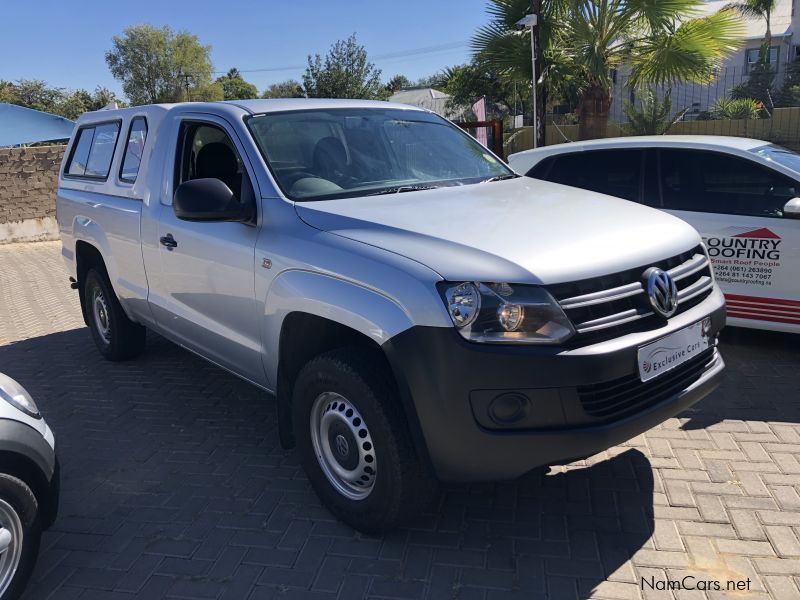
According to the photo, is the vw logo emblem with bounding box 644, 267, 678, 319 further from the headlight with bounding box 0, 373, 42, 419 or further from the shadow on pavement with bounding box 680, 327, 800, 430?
the headlight with bounding box 0, 373, 42, 419

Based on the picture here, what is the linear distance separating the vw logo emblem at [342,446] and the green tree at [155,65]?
192 ft

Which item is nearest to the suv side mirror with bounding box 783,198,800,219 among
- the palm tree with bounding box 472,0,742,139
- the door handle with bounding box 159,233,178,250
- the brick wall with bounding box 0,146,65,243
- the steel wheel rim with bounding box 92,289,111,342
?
the door handle with bounding box 159,233,178,250

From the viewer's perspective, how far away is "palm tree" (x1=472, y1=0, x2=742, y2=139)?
10.1m

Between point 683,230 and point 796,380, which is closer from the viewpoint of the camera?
point 683,230

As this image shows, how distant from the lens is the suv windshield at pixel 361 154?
3469mm

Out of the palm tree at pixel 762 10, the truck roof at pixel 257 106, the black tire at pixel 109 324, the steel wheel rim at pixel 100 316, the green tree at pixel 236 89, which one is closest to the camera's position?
the truck roof at pixel 257 106

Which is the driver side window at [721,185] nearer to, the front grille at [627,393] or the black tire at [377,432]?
the front grille at [627,393]

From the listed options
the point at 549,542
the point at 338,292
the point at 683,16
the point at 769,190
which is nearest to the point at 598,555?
the point at 549,542

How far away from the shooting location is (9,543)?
2.59m

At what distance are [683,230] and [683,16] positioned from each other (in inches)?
331

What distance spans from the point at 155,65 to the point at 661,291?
6127 cm

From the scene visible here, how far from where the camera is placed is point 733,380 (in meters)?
4.70

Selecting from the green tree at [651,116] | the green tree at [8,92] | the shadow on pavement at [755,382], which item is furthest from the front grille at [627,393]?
the green tree at [8,92]

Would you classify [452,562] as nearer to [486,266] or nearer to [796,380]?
[486,266]
